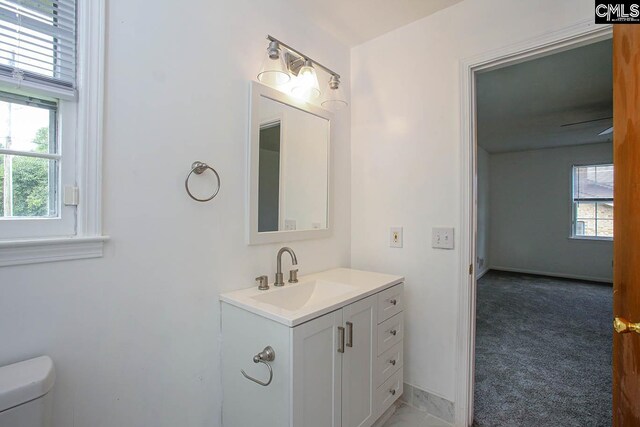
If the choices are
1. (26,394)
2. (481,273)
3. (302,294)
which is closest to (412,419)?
(302,294)

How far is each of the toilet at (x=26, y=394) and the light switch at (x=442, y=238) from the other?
176 centimetres

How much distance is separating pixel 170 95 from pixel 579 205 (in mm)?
6735

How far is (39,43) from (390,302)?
1.78 m

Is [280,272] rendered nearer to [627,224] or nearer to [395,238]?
[395,238]

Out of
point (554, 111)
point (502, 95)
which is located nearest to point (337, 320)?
point (502, 95)

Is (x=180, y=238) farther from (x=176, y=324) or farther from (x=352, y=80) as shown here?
(x=352, y=80)

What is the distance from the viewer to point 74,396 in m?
0.98

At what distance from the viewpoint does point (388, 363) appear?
1626mm

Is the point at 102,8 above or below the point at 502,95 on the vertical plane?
below

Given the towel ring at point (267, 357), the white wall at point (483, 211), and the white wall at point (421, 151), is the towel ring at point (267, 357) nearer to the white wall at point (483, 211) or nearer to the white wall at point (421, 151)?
the white wall at point (421, 151)

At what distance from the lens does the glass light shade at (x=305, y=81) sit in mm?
1644

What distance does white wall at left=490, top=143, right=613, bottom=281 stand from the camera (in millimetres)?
5215

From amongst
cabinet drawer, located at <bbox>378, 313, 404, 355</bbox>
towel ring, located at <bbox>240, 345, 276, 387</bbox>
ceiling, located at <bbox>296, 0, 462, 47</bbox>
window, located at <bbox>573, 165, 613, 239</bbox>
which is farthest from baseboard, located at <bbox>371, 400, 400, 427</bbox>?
window, located at <bbox>573, 165, 613, 239</bbox>

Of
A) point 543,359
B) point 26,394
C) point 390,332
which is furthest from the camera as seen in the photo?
point 543,359
